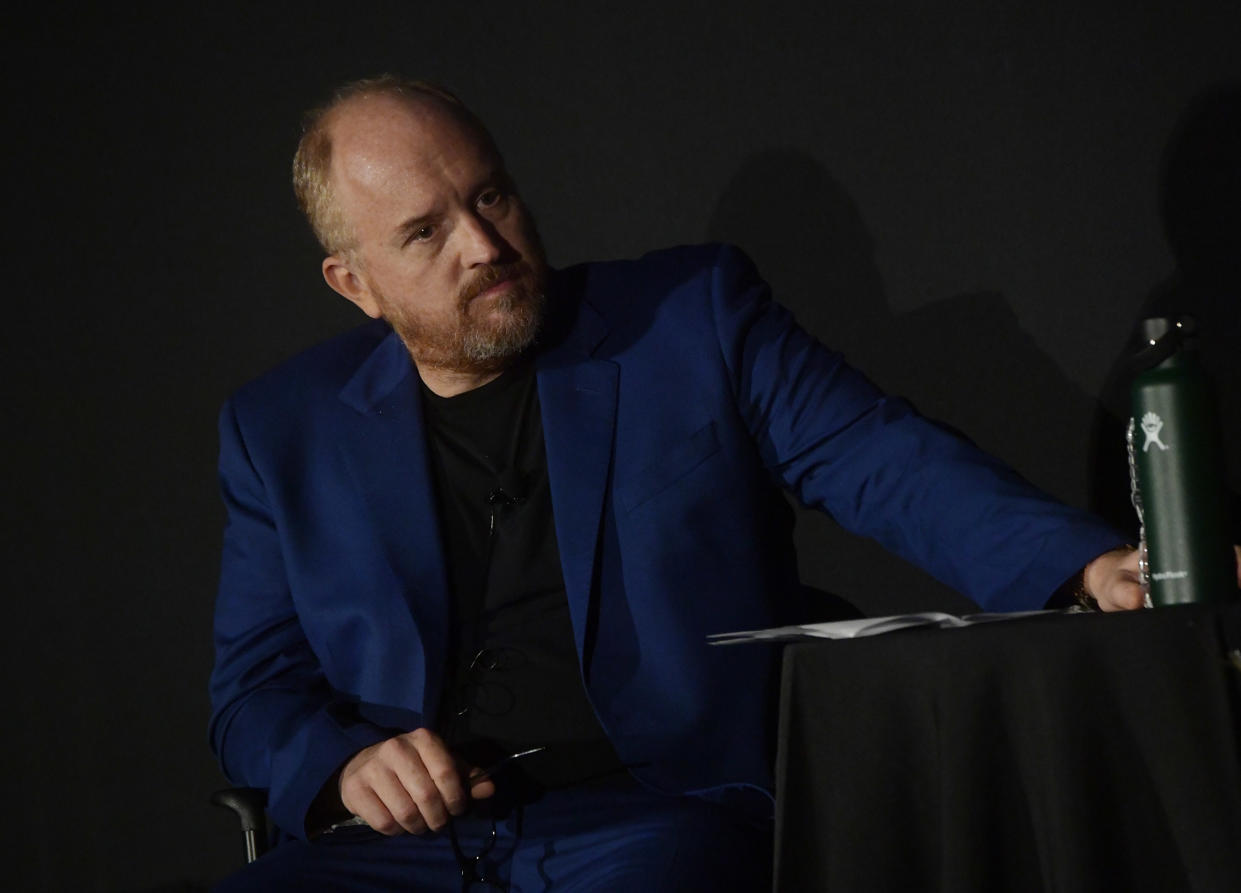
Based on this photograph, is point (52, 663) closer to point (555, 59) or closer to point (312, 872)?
point (312, 872)

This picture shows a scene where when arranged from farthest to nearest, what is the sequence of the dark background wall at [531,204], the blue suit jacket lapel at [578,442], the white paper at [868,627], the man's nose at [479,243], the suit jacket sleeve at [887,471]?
the dark background wall at [531,204], the man's nose at [479,243], the blue suit jacket lapel at [578,442], the suit jacket sleeve at [887,471], the white paper at [868,627]

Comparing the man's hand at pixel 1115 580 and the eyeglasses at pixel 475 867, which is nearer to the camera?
the man's hand at pixel 1115 580

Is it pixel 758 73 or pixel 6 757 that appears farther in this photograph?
pixel 6 757

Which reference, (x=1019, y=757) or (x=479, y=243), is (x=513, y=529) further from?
(x=1019, y=757)

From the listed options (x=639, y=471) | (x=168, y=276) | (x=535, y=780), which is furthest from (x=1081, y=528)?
(x=168, y=276)

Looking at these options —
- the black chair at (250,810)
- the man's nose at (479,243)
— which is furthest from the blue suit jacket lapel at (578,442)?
the black chair at (250,810)

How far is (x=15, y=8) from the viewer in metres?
2.67

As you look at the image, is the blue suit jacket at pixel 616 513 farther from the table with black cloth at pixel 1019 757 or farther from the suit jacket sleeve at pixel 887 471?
the table with black cloth at pixel 1019 757

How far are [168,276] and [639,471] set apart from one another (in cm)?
139

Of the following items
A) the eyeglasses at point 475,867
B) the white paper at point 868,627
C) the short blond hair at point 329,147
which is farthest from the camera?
the short blond hair at point 329,147

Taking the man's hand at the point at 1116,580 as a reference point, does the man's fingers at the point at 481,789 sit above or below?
below

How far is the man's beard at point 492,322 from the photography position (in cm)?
181

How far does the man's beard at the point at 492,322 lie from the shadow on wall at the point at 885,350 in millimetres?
640

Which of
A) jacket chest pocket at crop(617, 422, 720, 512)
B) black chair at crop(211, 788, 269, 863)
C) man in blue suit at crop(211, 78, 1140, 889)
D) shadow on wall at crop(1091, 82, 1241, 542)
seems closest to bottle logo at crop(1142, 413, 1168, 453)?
man in blue suit at crop(211, 78, 1140, 889)
